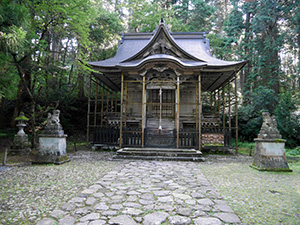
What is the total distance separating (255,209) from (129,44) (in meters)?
15.4

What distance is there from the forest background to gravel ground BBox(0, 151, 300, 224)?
4845 millimetres

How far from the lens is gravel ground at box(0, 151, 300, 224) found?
2965 mm

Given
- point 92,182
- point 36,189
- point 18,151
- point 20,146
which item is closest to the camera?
point 36,189

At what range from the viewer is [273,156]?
20.8 feet

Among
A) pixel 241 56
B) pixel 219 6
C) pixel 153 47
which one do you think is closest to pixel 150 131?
pixel 153 47

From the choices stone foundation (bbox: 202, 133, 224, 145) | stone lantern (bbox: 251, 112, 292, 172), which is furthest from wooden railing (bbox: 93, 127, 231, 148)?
stone lantern (bbox: 251, 112, 292, 172)

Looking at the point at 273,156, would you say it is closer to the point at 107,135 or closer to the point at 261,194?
the point at 261,194

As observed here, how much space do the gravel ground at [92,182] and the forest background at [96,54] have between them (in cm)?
484

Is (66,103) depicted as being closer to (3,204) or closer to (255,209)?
(3,204)

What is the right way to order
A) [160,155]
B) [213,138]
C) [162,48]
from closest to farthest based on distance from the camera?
[160,155]
[213,138]
[162,48]

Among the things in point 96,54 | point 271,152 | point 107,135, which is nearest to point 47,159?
point 107,135

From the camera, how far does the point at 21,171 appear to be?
5.81 metres

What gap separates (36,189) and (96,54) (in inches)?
692

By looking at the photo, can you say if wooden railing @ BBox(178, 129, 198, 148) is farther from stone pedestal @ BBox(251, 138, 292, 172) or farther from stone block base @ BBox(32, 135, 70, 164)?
stone block base @ BBox(32, 135, 70, 164)
